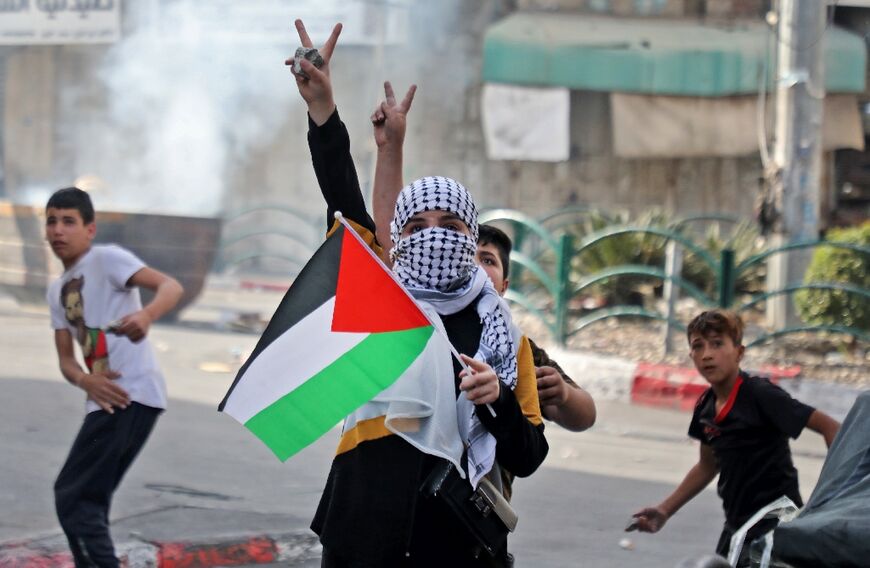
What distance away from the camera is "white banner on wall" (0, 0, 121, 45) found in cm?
2091

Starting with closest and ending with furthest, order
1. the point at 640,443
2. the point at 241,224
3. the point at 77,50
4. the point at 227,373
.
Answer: the point at 640,443 < the point at 227,373 < the point at 241,224 < the point at 77,50

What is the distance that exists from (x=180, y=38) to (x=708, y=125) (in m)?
8.24

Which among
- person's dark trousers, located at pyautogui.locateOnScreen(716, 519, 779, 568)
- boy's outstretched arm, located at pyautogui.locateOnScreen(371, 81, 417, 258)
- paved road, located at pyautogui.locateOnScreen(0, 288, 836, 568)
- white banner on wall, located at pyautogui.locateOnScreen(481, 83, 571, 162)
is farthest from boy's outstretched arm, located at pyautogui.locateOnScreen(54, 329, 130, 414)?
white banner on wall, located at pyautogui.locateOnScreen(481, 83, 571, 162)

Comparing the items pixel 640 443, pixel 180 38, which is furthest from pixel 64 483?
pixel 180 38

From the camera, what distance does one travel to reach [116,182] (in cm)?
2188

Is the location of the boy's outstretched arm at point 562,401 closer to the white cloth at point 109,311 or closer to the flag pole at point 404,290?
the flag pole at point 404,290

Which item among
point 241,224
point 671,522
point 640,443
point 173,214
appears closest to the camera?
point 671,522

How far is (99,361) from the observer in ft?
15.2

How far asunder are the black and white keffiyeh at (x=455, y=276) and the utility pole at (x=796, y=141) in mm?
7914

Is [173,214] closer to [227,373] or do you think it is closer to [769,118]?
[227,373]

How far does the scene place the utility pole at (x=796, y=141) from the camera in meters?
10.5

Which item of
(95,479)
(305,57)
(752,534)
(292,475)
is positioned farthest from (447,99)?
Result: (305,57)

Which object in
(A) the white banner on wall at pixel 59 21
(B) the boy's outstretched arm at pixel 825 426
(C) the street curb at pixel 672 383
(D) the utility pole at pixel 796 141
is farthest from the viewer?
(A) the white banner on wall at pixel 59 21

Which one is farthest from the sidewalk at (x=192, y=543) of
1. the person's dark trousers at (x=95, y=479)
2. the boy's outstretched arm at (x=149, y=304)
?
the boy's outstretched arm at (x=149, y=304)
